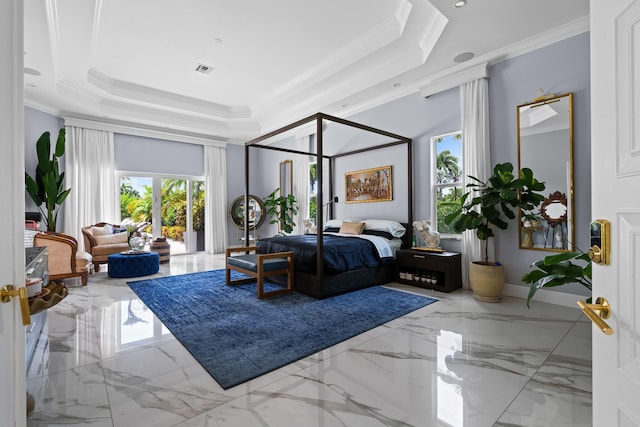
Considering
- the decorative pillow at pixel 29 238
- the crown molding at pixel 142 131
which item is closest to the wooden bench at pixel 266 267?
the decorative pillow at pixel 29 238

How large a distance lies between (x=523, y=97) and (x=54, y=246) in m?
6.29

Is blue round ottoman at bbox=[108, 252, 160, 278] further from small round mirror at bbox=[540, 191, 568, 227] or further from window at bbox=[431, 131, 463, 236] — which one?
small round mirror at bbox=[540, 191, 568, 227]

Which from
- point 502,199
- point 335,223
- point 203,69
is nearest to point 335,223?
point 335,223

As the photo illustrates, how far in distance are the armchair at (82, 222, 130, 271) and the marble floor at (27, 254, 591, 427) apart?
2615 millimetres

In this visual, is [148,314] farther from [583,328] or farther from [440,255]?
[583,328]

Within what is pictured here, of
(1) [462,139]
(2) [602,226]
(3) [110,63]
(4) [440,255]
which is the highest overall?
(3) [110,63]

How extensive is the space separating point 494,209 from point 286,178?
4.96 m

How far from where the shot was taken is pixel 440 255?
3.87m

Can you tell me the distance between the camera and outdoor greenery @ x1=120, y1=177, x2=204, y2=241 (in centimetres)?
655

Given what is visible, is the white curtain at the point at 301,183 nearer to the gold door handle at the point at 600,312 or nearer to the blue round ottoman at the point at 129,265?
the blue round ottoman at the point at 129,265

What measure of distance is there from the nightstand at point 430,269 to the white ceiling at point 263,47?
247 cm

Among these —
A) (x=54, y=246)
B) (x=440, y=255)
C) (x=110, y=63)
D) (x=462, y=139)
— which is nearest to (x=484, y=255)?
(x=440, y=255)

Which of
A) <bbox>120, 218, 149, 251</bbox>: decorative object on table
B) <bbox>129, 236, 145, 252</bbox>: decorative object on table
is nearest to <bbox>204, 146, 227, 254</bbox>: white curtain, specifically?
<bbox>120, 218, 149, 251</bbox>: decorative object on table

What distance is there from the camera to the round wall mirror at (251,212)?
7902 mm
